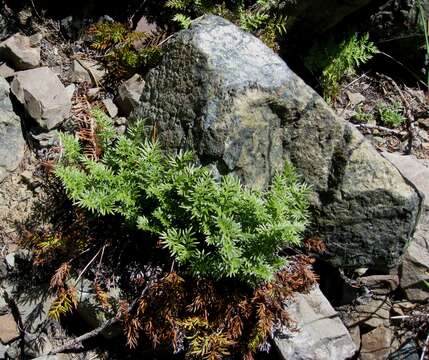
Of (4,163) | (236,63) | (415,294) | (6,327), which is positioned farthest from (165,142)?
(415,294)

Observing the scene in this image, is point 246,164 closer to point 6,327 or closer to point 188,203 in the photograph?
point 188,203

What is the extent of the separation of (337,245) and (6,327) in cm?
266

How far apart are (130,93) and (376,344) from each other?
2.98 meters

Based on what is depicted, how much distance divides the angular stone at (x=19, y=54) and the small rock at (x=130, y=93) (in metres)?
0.80

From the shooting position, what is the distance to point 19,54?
5.39 meters

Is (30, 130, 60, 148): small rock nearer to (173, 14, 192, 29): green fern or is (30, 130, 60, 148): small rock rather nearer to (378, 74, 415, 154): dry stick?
(173, 14, 192, 29): green fern

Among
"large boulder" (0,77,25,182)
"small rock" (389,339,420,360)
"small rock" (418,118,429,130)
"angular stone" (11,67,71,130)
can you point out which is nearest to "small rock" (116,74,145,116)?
"angular stone" (11,67,71,130)

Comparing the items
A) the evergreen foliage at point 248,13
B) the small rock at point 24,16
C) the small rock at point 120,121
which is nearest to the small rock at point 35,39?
the small rock at point 24,16

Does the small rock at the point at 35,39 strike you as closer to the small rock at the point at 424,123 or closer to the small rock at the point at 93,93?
the small rock at the point at 93,93

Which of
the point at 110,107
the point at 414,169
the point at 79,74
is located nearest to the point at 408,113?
the point at 414,169

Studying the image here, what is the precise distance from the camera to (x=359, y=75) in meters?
6.43

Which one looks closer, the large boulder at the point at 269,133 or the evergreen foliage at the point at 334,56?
the large boulder at the point at 269,133

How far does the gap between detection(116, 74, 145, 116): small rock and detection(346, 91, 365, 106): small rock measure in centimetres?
219

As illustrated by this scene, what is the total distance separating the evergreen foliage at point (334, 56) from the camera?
19.4 ft
